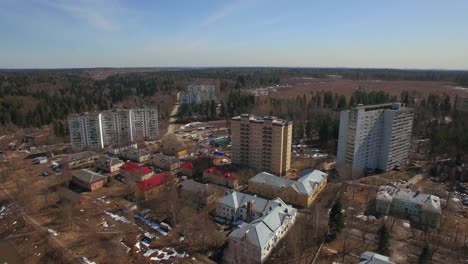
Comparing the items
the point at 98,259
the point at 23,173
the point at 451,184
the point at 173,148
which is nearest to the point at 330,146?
the point at 451,184

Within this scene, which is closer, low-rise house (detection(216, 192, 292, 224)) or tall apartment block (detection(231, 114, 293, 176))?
low-rise house (detection(216, 192, 292, 224))

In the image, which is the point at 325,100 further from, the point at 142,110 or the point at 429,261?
the point at 429,261

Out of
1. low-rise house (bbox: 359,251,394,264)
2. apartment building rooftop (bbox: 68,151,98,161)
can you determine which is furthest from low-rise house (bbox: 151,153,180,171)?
low-rise house (bbox: 359,251,394,264)

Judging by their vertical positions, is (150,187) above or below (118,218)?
above

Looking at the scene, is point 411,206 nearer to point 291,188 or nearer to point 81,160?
point 291,188

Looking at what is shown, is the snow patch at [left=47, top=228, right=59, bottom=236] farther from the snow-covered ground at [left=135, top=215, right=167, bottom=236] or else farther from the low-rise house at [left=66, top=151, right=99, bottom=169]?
the low-rise house at [left=66, top=151, right=99, bottom=169]

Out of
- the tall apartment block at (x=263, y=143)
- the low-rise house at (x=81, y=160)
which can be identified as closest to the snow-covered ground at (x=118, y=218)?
the low-rise house at (x=81, y=160)

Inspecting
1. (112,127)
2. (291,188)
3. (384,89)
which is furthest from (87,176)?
(384,89)
